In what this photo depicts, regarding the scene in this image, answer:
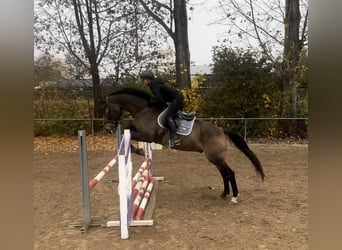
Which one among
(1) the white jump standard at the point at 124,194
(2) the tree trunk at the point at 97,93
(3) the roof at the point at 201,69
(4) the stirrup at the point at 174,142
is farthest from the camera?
(3) the roof at the point at 201,69

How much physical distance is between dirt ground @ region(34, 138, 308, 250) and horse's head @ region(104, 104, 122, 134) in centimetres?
101

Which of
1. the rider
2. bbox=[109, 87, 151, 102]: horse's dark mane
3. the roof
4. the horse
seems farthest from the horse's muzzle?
the roof

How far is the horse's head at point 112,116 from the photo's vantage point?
475 cm

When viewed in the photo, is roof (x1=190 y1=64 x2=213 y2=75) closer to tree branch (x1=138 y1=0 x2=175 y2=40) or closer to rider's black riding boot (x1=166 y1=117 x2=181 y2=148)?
tree branch (x1=138 y1=0 x2=175 y2=40)

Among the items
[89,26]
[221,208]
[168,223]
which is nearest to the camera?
[168,223]

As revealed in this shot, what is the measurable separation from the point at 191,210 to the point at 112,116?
1.69 metres

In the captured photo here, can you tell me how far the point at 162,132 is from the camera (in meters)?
4.66

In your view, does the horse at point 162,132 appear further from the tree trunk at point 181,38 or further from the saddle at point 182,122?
the tree trunk at point 181,38

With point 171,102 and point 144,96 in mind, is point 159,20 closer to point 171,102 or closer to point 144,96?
point 144,96

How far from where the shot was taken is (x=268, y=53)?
10.7m

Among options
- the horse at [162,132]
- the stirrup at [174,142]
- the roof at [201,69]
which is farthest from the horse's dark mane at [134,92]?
the roof at [201,69]
